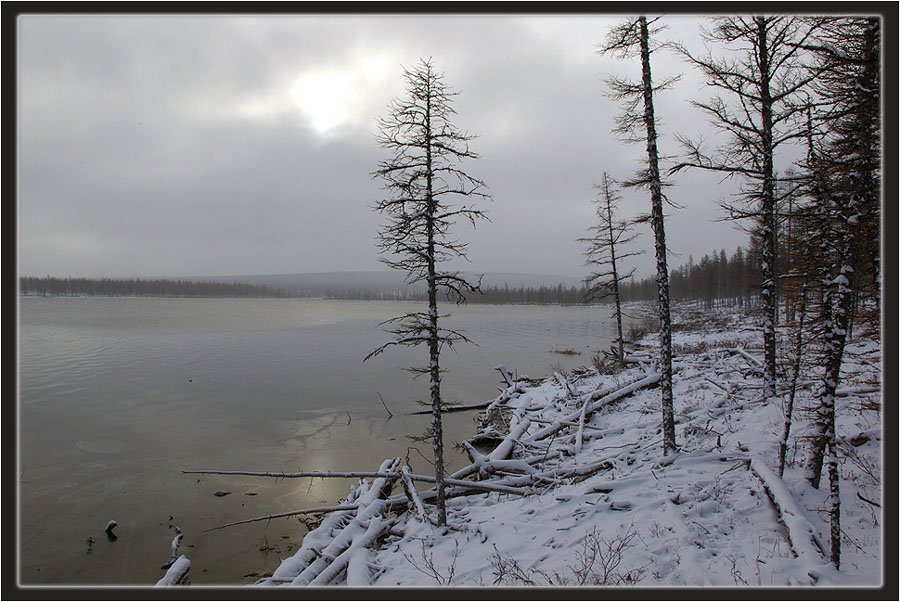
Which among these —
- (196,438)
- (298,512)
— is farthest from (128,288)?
(298,512)

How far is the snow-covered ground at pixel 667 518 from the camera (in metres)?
5.70

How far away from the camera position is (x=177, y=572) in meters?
8.27

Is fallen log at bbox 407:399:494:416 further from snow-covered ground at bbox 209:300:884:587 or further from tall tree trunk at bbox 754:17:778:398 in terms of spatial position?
tall tree trunk at bbox 754:17:778:398

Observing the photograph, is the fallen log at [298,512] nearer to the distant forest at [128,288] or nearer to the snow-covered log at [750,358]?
the snow-covered log at [750,358]

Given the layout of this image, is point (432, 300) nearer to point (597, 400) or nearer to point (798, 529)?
point (798, 529)

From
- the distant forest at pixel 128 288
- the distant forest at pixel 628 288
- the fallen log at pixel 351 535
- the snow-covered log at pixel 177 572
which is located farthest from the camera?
the distant forest at pixel 128 288

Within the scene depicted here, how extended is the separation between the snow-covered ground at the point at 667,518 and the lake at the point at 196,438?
327cm

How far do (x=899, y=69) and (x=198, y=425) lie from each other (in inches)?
943

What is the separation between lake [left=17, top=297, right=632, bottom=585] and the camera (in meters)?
9.72

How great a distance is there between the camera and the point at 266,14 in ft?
17.5

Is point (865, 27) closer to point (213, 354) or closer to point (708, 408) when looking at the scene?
point (708, 408)

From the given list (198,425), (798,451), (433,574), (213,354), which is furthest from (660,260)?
(213,354)

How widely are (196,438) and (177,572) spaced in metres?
10.2

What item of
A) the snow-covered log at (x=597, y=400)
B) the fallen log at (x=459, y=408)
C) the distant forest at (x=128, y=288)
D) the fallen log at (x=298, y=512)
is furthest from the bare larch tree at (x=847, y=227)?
the distant forest at (x=128, y=288)
